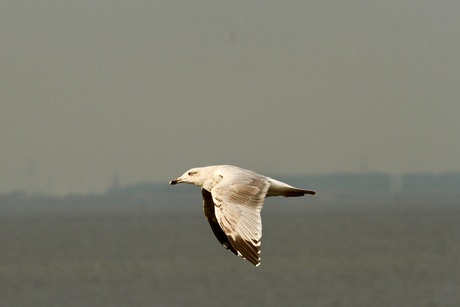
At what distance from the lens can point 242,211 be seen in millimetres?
14320

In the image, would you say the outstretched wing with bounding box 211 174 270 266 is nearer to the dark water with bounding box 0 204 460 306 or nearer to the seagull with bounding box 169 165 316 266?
the seagull with bounding box 169 165 316 266


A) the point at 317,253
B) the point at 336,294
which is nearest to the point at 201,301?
the point at 336,294

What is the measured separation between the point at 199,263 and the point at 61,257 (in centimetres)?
2496

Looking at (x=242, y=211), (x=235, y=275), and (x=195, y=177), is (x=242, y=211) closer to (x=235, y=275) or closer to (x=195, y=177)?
(x=195, y=177)

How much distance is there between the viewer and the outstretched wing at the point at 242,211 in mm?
13578

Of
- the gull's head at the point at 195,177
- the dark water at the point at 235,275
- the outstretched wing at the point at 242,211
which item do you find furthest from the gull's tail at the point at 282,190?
the dark water at the point at 235,275

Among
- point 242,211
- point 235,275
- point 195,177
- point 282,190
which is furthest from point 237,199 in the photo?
point 235,275

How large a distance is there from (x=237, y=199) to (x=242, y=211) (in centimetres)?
36

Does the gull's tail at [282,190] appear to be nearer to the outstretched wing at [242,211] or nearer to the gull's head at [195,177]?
the outstretched wing at [242,211]

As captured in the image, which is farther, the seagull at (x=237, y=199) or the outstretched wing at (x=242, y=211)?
the seagull at (x=237, y=199)

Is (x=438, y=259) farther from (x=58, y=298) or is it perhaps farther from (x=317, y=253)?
(x=58, y=298)

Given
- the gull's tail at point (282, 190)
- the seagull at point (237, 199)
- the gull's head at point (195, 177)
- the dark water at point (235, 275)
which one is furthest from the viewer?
the dark water at point (235, 275)

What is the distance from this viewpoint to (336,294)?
220 feet

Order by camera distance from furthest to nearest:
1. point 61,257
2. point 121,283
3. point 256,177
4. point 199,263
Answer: point 61,257, point 199,263, point 121,283, point 256,177
